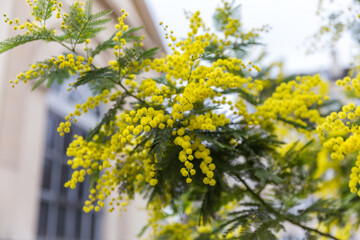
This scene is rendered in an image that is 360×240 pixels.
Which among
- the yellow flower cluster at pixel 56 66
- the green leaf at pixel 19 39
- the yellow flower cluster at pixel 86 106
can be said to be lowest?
the yellow flower cluster at pixel 86 106

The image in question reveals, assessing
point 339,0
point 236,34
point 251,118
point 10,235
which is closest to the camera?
point 251,118

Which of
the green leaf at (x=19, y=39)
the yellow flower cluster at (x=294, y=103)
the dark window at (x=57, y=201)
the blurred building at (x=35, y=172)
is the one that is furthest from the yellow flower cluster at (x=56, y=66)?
the dark window at (x=57, y=201)

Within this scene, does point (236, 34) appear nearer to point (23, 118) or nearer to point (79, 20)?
point (79, 20)

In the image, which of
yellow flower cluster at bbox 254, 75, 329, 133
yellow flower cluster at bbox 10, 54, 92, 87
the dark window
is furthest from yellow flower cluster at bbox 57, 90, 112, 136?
the dark window

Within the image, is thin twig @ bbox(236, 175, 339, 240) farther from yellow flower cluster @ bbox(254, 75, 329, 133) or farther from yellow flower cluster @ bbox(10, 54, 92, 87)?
yellow flower cluster @ bbox(10, 54, 92, 87)

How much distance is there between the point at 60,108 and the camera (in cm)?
637

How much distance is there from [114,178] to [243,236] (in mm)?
340

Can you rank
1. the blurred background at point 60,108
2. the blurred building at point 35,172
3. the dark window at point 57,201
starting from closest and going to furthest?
the blurred background at point 60,108 → the blurred building at point 35,172 → the dark window at point 57,201

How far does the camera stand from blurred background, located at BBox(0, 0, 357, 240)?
116 cm

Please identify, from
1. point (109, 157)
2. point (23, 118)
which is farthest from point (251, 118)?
point (23, 118)

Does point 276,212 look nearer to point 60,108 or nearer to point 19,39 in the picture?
point 19,39

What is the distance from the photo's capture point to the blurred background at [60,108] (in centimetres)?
116

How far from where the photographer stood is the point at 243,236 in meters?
0.83

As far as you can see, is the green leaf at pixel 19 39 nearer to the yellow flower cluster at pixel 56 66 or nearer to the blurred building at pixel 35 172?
the yellow flower cluster at pixel 56 66
